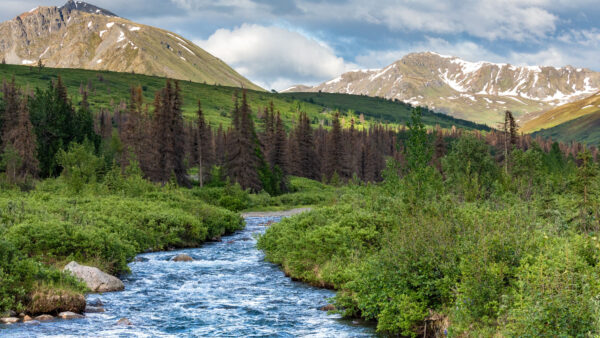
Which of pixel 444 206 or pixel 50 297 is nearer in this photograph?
pixel 50 297

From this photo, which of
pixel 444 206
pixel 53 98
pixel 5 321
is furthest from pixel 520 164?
pixel 53 98

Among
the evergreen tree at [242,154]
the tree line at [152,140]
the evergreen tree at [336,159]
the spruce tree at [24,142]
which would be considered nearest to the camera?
the spruce tree at [24,142]

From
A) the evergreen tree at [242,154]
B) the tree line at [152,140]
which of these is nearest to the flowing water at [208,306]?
the tree line at [152,140]

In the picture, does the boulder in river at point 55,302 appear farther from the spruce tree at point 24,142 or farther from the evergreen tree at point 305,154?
the evergreen tree at point 305,154

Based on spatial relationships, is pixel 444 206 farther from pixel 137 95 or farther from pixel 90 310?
pixel 137 95

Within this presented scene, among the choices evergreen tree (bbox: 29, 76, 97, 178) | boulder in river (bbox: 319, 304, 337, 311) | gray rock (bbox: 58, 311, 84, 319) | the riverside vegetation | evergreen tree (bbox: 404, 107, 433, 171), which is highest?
evergreen tree (bbox: 29, 76, 97, 178)

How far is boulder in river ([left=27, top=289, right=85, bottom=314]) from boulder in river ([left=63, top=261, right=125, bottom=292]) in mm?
3022

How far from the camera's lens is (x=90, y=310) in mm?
18797

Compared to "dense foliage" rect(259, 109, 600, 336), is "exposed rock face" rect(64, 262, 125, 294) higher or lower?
lower

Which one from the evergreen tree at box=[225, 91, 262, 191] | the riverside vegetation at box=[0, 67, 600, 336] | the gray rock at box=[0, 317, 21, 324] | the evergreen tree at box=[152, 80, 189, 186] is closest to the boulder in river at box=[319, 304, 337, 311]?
the riverside vegetation at box=[0, 67, 600, 336]

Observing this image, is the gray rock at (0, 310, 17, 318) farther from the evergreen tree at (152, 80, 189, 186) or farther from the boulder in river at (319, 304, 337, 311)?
the evergreen tree at (152, 80, 189, 186)

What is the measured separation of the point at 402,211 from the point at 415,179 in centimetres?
365

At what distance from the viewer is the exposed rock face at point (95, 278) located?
21.8 metres

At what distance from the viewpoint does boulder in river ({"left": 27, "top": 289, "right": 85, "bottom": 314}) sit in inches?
698
